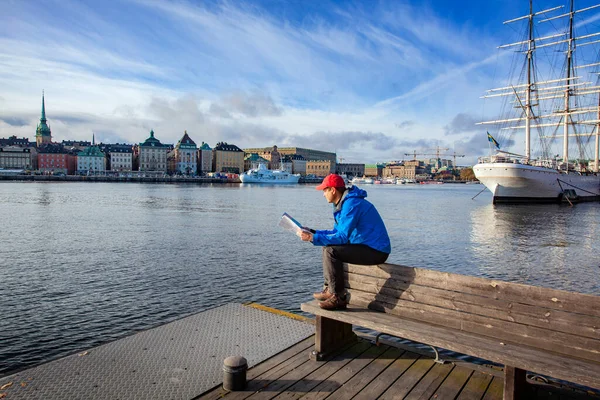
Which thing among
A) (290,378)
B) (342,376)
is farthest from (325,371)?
(290,378)

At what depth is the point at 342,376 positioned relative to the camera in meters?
5.26

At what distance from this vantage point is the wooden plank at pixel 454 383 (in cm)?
484

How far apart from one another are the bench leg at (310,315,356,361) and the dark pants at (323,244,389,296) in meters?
0.45

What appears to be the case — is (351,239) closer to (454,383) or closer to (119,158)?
(454,383)

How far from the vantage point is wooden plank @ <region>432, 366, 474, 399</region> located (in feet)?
15.9

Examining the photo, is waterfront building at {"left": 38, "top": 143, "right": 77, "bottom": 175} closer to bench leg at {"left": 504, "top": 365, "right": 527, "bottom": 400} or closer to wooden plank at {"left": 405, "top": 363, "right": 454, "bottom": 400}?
wooden plank at {"left": 405, "top": 363, "right": 454, "bottom": 400}

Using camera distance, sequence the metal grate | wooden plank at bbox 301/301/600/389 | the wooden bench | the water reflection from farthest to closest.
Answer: the water reflection, the metal grate, the wooden bench, wooden plank at bbox 301/301/600/389

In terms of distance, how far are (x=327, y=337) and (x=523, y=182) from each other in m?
55.5

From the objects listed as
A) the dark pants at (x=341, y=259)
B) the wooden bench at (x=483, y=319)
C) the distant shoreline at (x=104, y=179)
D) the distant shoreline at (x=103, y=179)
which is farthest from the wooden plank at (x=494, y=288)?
the distant shoreline at (x=103, y=179)

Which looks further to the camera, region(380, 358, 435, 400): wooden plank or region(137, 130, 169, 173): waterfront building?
region(137, 130, 169, 173): waterfront building

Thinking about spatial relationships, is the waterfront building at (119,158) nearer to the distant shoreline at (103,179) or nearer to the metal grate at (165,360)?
the distant shoreline at (103,179)

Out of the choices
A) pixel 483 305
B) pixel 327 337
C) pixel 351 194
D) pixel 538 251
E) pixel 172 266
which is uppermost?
pixel 351 194

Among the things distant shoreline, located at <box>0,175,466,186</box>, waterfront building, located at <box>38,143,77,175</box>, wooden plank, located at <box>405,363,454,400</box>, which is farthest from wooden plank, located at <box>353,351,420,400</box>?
waterfront building, located at <box>38,143,77,175</box>

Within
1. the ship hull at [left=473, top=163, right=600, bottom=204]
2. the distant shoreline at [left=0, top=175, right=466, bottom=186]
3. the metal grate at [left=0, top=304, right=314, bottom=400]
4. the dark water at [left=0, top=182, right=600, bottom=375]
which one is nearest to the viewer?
the metal grate at [left=0, top=304, right=314, bottom=400]
